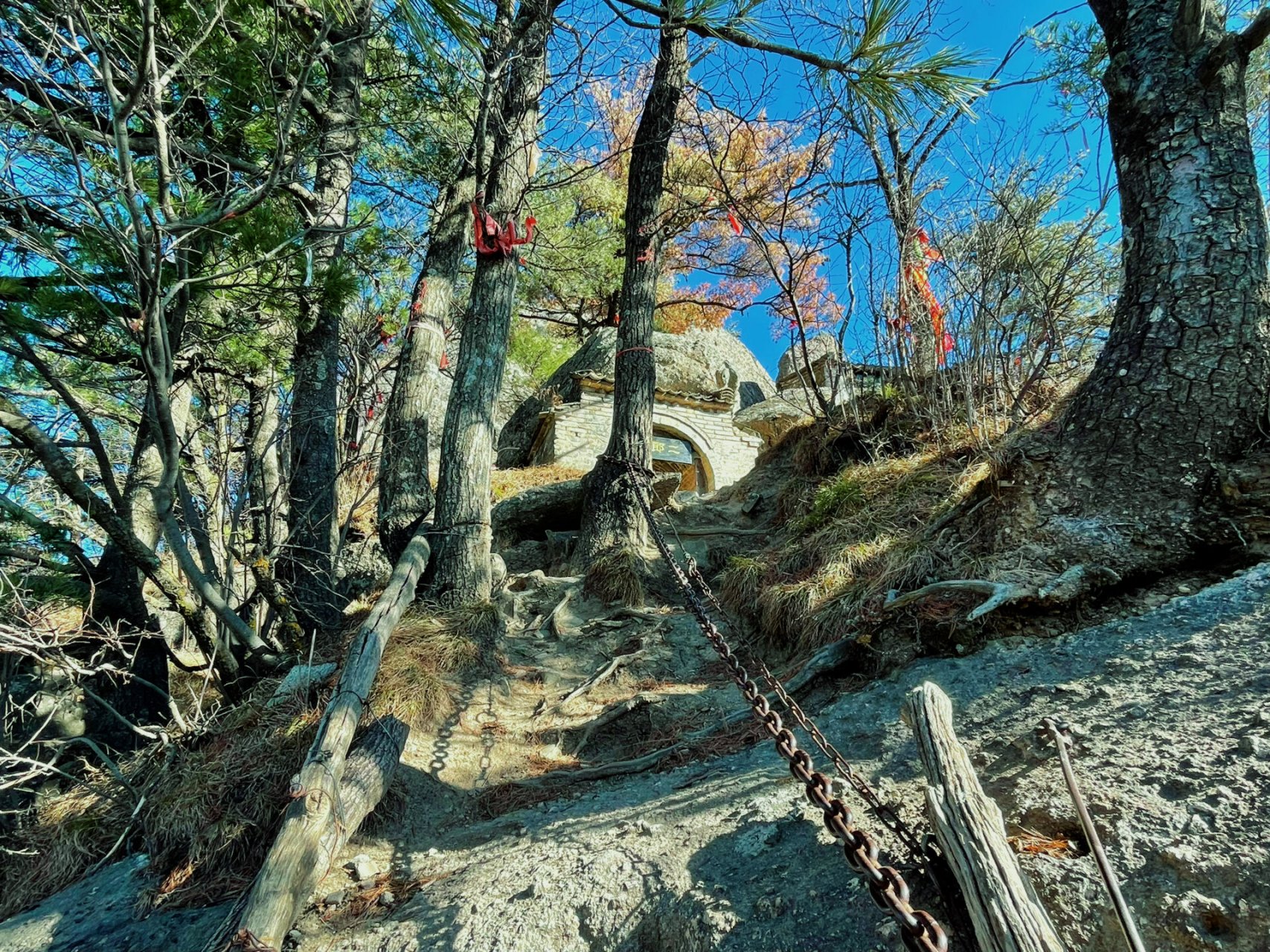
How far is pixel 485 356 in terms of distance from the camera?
508 cm

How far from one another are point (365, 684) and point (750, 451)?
12472 millimetres

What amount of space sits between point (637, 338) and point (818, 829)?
488 cm

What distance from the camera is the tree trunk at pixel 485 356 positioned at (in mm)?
4594

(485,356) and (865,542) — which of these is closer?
(865,542)

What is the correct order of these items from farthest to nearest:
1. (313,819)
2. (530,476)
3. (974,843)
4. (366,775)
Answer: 1. (530,476)
2. (366,775)
3. (313,819)
4. (974,843)

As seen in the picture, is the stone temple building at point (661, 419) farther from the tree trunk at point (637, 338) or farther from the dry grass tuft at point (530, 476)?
the tree trunk at point (637, 338)

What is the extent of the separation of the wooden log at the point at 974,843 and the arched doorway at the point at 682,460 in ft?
39.0

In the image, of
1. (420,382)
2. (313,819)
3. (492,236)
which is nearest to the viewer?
(313,819)

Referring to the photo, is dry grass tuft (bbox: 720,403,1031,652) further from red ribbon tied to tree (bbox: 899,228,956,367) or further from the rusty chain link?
the rusty chain link

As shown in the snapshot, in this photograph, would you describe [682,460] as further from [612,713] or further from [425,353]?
[612,713]

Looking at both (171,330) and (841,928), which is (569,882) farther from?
(171,330)

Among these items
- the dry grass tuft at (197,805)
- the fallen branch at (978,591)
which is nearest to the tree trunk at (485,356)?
Result: the dry grass tuft at (197,805)

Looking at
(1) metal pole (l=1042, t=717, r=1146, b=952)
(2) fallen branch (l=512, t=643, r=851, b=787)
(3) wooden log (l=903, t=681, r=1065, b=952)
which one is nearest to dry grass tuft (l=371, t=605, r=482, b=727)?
(2) fallen branch (l=512, t=643, r=851, b=787)

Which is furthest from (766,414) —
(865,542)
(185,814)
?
(185,814)
